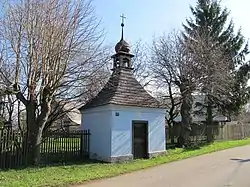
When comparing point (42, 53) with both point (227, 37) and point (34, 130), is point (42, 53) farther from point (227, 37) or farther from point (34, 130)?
point (227, 37)

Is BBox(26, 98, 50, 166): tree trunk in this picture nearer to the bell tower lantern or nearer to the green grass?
the green grass

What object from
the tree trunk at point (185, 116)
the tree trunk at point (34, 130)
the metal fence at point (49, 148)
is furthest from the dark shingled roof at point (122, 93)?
the tree trunk at point (185, 116)

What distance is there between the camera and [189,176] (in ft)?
41.4

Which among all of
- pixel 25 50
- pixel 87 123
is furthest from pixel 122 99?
pixel 25 50

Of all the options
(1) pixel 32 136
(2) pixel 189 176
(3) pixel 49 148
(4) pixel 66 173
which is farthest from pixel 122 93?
(2) pixel 189 176

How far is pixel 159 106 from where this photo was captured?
775 inches

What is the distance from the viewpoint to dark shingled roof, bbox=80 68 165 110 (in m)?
18.1

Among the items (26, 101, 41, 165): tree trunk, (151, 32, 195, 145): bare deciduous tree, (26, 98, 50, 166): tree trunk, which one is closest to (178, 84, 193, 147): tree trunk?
(151, 32, 195, 145): bare deciduous tree

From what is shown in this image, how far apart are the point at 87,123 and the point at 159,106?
461 cm

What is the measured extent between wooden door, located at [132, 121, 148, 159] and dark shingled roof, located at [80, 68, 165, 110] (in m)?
1.20

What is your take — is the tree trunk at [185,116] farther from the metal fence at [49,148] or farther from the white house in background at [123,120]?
the metal fence at [49,148]

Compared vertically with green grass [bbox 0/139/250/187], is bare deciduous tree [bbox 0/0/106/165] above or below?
above

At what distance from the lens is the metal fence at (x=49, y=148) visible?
14.7 m

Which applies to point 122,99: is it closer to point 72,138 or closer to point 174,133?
point 72,138
